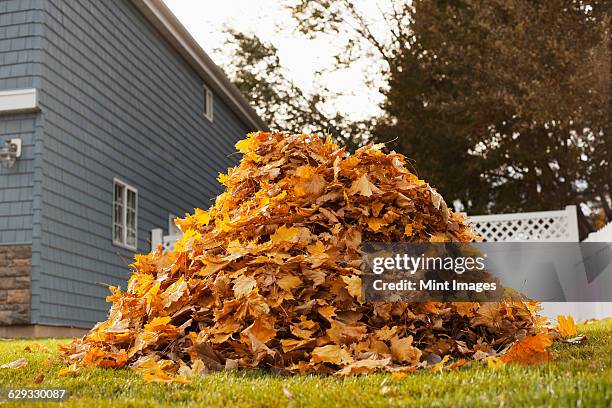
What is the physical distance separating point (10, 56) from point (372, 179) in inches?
270

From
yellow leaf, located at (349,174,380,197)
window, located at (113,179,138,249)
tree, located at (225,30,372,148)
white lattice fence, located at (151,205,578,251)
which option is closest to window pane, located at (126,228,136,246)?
window, located at (113,179,138,249)

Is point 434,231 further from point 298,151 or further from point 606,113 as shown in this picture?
point 606,113

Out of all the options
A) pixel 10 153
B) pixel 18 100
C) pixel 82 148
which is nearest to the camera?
pixel 10 153

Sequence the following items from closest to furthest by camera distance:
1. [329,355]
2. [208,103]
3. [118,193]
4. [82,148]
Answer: [329,355], [82,148], [118,193], [208,103]

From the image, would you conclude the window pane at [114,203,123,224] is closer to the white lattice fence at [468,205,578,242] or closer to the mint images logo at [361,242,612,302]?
the white lattice fence at [468,205,578,242]

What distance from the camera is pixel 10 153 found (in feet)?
30.0

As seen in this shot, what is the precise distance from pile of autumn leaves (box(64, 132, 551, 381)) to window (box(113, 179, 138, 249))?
6916 mm

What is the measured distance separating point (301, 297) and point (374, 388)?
120 cm

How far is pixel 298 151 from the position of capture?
4801 millimetres

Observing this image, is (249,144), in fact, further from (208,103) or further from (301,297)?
(208,103)

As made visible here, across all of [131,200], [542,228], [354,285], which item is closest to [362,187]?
[354,285]

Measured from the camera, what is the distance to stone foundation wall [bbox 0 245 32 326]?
8898mm

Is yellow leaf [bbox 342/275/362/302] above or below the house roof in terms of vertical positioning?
below

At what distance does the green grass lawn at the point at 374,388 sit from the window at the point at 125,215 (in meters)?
8.00
